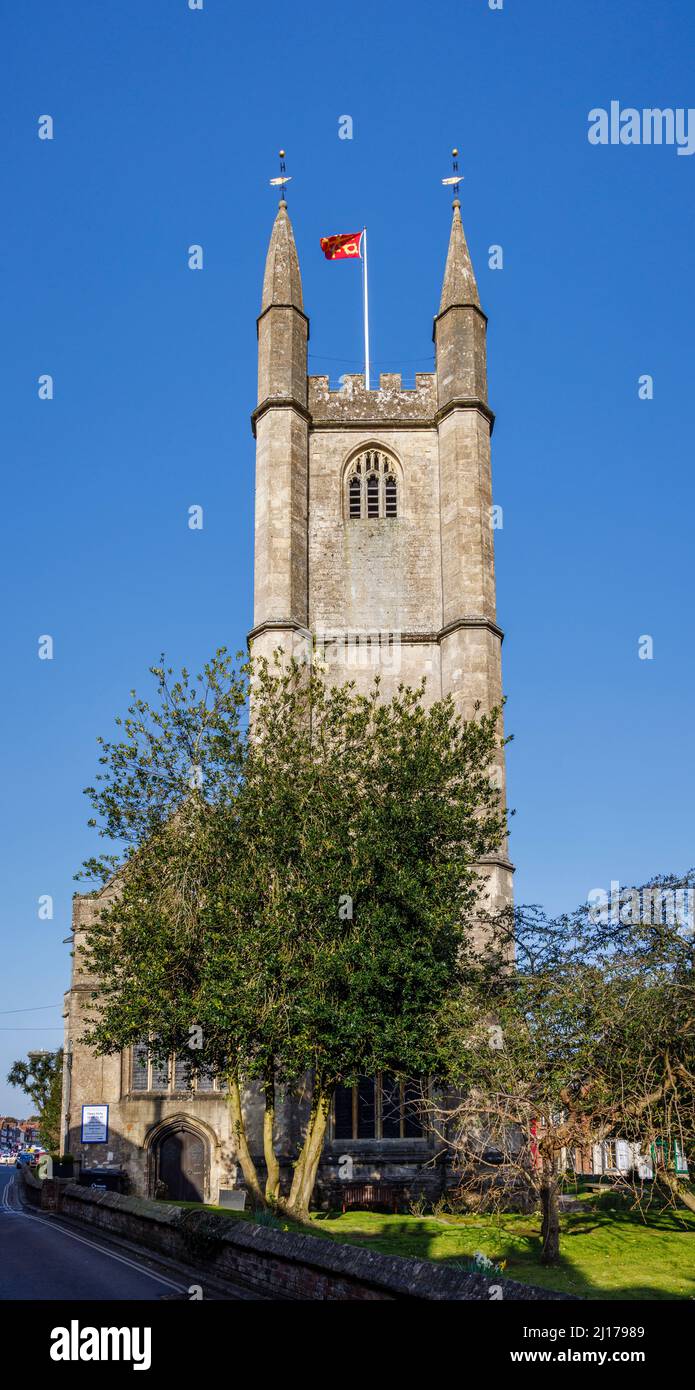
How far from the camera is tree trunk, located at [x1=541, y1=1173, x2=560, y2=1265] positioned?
1825cm

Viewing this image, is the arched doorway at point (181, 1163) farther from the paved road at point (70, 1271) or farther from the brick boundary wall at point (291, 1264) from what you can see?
the brick boundary wall at point (291, 1264)

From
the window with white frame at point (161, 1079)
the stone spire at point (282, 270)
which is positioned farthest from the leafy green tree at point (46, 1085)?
the stone spire at point (282, 270)

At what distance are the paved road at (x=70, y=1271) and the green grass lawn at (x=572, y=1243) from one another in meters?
2.41

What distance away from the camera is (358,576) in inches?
1470

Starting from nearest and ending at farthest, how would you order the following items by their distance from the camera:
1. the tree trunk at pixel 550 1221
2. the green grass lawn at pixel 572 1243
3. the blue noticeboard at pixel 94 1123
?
the green grass lawn at pixel 572 1243 → the tree trunk at pixel 550 1221 → the blue noticeboard at pixel 94 1123

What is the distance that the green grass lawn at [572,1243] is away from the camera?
55.5 ft

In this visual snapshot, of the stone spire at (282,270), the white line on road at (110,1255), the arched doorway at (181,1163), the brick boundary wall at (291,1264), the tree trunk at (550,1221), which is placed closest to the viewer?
the brick boundary wall at (291,1264)

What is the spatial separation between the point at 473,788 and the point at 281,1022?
595 cm

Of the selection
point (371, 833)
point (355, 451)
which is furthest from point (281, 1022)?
point (355, 451)

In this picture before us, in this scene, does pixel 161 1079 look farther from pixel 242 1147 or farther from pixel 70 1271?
pixel 70 1271

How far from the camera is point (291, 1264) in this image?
1414cm

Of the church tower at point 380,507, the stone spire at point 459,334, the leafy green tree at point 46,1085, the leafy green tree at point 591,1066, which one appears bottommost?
the leafy green tree at point 46,1085
